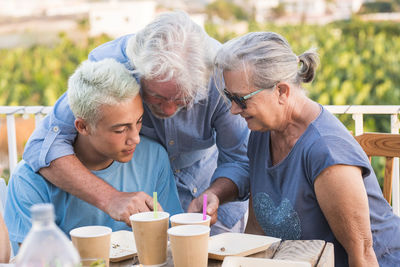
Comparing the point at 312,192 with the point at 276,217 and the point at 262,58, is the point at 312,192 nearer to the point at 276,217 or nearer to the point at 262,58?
the point at 276,217

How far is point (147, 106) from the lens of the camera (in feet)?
7.82

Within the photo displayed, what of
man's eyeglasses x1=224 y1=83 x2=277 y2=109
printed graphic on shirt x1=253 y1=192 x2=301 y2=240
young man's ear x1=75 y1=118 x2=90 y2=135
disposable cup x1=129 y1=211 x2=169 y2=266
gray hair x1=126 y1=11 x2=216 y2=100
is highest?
gray hair x1=126 y1=11 x2=216 y2=100

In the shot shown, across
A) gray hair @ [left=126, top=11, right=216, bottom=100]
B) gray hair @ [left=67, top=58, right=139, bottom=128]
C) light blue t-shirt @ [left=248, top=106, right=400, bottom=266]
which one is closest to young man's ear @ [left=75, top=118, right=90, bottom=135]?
gray hair @ [left=67, top=58, right=139, bottom=128]

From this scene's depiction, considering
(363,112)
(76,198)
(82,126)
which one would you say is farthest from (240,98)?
(363,112)

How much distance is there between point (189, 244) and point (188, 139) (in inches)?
40.6

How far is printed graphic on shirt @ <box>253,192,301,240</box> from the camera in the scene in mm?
2137

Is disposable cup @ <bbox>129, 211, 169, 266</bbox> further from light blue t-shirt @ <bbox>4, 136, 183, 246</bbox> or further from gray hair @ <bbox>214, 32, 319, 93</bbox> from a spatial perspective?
gray hair @ <bbox>214, 32, 319, 93</bbox>

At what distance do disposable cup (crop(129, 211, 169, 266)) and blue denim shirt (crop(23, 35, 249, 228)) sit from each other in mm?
685

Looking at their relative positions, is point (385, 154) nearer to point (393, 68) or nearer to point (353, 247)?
point (353, 247)

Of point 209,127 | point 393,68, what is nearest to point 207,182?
point 209,127

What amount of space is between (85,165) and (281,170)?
0.81 meters

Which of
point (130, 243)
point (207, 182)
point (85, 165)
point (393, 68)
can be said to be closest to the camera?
point (130, 243)

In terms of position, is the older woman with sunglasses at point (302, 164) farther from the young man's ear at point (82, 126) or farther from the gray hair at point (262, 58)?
the young man's ear at point (82, 126)

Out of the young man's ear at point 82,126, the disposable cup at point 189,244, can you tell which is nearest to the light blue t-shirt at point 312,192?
the disposable cup at point 189,244
